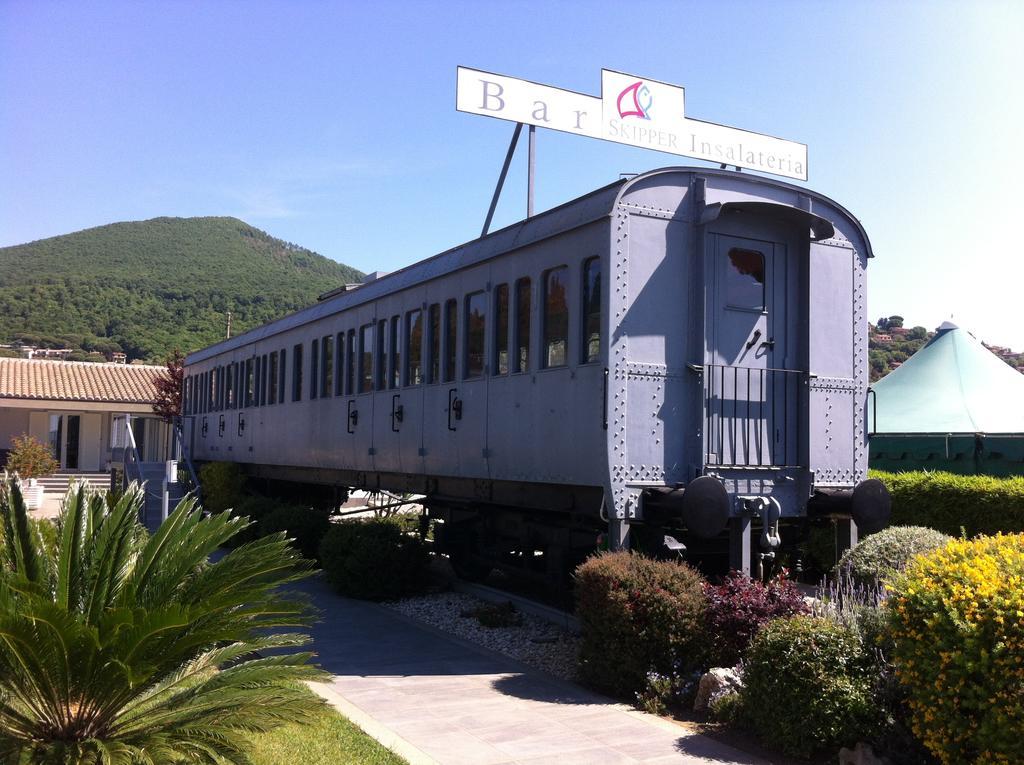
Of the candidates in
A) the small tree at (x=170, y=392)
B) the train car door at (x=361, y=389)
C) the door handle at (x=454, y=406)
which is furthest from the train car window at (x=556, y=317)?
the small tree at (x=170, y=392)

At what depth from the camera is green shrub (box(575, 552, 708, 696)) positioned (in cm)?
689

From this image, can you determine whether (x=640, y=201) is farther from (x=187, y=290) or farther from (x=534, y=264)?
(x=187, y=290)

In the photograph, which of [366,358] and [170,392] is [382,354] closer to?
[366,358]

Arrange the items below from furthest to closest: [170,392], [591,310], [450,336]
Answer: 1. [170,392]
2. [450,336]
3. [591,310]

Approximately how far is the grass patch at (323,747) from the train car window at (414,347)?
569 cm

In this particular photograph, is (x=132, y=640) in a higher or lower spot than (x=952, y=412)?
lower

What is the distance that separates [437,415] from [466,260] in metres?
1.76

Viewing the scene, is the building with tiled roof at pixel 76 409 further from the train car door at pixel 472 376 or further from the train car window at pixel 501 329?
the train car window at pixel 501 329

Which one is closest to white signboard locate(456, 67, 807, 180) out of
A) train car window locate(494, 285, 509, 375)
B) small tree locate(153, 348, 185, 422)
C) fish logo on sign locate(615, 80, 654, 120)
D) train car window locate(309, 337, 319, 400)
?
fish logo on sign locate(615, 80, 654, 120)

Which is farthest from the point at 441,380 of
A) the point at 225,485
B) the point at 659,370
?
the point at 225,485

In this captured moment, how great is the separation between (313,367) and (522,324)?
260 inches

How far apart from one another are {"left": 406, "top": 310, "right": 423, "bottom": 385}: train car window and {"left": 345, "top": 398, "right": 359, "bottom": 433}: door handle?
173 centimetres

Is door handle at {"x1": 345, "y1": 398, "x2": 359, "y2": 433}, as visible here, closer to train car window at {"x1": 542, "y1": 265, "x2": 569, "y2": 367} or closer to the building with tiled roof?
train car window at {"x1": 542, "y1": 265, "x2": 569, "y2": 367}

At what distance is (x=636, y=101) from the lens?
43.4 feet
